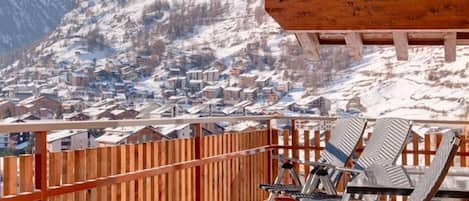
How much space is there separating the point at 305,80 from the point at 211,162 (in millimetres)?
25040

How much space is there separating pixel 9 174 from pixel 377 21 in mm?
2919

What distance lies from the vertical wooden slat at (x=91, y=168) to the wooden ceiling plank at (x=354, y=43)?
2346 mm

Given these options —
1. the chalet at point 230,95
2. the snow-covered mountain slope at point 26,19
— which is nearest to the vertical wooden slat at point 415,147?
the chalet at point 230,95

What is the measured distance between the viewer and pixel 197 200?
5727 mm

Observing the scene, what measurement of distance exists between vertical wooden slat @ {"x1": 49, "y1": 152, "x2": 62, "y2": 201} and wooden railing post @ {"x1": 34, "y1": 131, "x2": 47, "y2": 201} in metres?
0.12

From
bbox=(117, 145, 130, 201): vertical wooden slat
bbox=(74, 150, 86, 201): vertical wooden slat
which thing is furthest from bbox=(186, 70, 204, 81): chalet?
bbox=(74, 150, 86, 201): vertical wooden slat

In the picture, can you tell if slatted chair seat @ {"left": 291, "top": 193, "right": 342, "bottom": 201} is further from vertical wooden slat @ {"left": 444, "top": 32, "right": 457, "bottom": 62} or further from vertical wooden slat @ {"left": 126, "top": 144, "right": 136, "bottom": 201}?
vertical wooden slat @ {"left": 444, "top": 32, "right": 457, "bottom": 62}

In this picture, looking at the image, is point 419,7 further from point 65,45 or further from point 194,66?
point 65,45

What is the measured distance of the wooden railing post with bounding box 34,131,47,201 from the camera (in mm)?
3631

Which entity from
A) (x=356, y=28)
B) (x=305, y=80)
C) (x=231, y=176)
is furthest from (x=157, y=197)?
(x=305, y=80)

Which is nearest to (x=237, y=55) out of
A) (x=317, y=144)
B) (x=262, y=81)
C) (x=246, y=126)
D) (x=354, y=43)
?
(x=262, y=81)

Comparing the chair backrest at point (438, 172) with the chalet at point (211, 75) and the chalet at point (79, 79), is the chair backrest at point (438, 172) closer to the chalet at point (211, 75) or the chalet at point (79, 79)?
the chalet at point (211, 75)

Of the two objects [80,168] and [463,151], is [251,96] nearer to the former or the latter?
[463,151]

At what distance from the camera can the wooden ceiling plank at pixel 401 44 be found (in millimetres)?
5152
